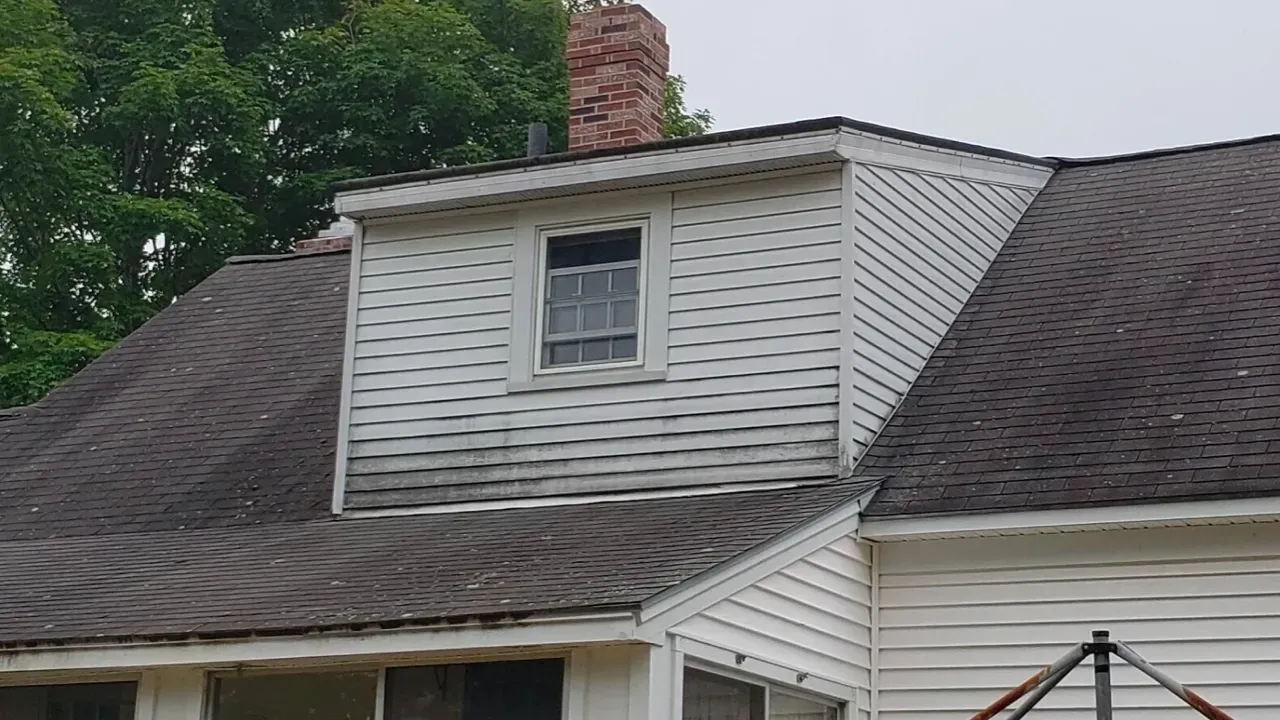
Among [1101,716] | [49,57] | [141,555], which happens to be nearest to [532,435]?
[141,555]

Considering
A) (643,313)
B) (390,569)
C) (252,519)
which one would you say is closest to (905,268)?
(643,313)

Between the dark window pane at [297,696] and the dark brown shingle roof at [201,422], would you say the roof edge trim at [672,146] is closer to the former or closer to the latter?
the dark brown shingle roof at [201,422]

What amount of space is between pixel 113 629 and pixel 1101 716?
5168mm

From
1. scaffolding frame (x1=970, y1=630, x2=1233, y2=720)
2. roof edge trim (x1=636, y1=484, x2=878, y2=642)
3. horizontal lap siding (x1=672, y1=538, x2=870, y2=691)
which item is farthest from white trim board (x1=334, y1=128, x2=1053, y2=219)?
scaffolding frame (x1=970, y1=630, x2=1233, y2=720)

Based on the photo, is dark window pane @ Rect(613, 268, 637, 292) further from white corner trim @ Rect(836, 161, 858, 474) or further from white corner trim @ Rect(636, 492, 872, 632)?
white corner trim @ Rect(636, 492, 872, 632)

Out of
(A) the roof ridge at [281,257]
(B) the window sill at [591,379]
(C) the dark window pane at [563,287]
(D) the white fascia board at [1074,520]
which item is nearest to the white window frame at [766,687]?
(D) the white fascia board at [1074,520]

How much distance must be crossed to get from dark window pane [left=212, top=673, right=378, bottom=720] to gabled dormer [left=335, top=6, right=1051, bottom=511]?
84.7 inches

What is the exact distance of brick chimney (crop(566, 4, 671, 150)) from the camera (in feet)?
46.5

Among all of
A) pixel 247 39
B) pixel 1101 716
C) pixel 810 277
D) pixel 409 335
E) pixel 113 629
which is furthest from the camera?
pixel 247 39

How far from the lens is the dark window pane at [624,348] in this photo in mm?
12453

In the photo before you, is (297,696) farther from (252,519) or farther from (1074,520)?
(1074,520)

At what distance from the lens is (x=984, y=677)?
11102mm

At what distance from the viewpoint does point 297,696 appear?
10672 millimetres

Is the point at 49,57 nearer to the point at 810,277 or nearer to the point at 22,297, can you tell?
the point at 22,297
